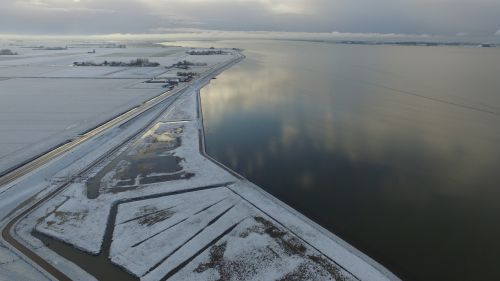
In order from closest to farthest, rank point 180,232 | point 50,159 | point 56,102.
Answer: point 180,232
point 50,159
point 56,102

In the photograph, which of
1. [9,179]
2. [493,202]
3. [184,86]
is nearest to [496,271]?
[493,202]

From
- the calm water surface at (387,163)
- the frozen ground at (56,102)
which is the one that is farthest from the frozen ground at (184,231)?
the frozen ground at (56,102)

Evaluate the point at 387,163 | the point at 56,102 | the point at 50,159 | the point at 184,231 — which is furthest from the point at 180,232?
the point at 56,102

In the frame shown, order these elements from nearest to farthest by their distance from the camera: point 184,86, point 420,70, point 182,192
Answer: point 182,192 < point 184,86 < point 420,70

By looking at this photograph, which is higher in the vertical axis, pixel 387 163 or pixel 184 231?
pixel 387 163

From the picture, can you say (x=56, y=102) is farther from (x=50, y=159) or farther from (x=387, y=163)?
(x=387, y=163)

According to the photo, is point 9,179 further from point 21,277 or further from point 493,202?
point 493,202
